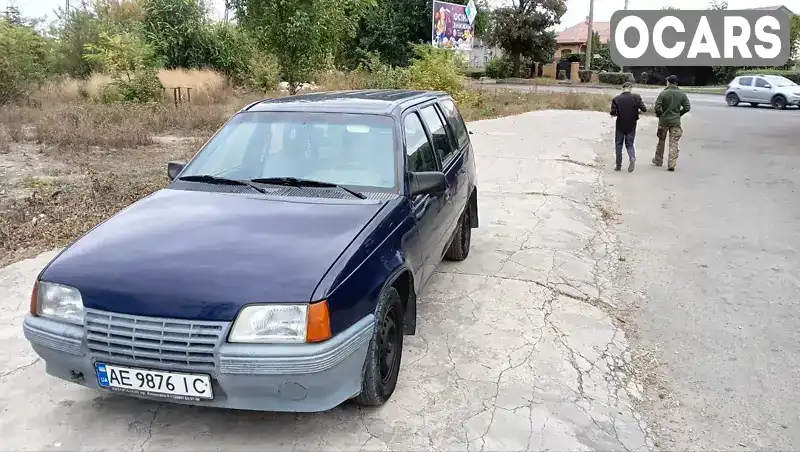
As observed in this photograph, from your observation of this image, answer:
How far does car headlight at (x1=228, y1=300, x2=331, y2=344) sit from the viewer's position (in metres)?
3.04

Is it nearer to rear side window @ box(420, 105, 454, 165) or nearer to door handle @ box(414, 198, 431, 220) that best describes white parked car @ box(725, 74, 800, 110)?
rear side window @ box(420, 105, 454, 165)

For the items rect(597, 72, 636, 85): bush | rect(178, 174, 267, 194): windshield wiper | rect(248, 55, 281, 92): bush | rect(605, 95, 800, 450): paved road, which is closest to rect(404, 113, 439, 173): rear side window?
rect(178, 174, 267, 194): windshield wiper

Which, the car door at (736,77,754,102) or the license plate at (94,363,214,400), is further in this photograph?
the car door at (736,77,754,102)

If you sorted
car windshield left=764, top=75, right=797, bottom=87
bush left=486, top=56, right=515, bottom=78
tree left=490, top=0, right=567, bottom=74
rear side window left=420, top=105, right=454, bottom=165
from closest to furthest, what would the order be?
rear side window left=420, top=105, right=454, bottom=165 < car windshield left=764, top=75, right=797, bottom=87 < tree left=490, top=0, right=567, bottom=74 < bush left=486, top=56, right=515, bottom=78

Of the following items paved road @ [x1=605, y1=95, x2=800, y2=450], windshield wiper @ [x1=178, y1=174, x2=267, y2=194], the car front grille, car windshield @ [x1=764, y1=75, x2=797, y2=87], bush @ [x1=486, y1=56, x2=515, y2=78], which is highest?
bush @ [x1=486, y1=56, x2=515, y2=78]

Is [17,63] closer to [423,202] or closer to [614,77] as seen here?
[423,202]

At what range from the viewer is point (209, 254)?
132 inches

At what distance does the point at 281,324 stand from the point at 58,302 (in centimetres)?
116

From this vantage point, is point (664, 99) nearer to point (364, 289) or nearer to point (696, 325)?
point (696, 325)

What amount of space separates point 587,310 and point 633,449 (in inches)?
80.5

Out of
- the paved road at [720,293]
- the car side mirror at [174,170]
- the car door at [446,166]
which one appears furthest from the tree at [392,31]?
the car side mirror at [174,170]

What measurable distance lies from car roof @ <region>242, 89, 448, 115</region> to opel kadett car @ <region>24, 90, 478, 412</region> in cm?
21

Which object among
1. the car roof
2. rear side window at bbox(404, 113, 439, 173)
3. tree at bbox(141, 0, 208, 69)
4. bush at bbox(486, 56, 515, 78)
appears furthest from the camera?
bush at bbox(486, 56, 515, 78)

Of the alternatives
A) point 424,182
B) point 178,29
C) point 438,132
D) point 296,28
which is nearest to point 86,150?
point 296,28
